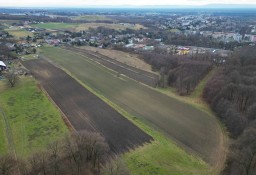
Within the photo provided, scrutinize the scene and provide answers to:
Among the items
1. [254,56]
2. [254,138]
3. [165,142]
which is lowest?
[165,142]

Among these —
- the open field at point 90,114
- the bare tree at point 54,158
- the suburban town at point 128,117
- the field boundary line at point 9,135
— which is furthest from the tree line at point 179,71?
the field boundary line at point 9,135

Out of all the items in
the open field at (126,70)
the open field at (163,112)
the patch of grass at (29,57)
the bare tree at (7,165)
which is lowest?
the open field at (163,112)

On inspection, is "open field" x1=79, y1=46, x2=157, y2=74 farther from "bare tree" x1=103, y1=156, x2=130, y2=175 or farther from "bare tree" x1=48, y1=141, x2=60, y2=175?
"bare tree" x1=48, y1=141, x2=60, y2=175

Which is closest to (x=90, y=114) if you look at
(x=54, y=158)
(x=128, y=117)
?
(x=128, y=117)

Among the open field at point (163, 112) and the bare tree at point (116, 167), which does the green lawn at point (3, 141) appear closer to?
the bare tree at point (116, 167)

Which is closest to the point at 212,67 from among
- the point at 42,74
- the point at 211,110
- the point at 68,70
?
the point at 211,110

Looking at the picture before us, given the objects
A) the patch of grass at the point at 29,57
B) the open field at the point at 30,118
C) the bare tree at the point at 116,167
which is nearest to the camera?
the bare tree at the point at 116,167

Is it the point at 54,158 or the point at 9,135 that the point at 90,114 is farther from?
the point at 54,158

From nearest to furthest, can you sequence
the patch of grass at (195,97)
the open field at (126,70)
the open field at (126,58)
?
the patch of grass at (195,97)
the open field at (126,70)
the open field at (126,58)

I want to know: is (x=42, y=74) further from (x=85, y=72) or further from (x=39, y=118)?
(x=39, y=118)
